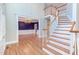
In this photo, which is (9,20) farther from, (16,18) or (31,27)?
(31,27)

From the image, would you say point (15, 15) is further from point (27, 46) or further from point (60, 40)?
point (60, 40)

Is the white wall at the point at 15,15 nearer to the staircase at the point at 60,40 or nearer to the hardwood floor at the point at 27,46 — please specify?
the hardwood floor at the point at 27,46

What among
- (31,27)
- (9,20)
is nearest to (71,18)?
(31,27)

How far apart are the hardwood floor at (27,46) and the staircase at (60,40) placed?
0.10m

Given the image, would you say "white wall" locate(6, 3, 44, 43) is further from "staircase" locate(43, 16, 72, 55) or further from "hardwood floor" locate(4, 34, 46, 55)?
"staircase" locate(43, 16, 72, 55)

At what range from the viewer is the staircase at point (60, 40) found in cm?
130

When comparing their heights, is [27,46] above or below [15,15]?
below

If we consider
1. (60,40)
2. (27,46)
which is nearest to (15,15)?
(27,46)

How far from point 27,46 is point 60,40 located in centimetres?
38

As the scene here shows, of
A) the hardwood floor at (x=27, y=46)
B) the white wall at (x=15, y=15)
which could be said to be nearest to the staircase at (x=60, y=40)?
the hardwood floor at (x=27, y=46)

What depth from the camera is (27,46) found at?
136cm

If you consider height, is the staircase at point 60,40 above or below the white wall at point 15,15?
below

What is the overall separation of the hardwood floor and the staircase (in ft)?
0.32
